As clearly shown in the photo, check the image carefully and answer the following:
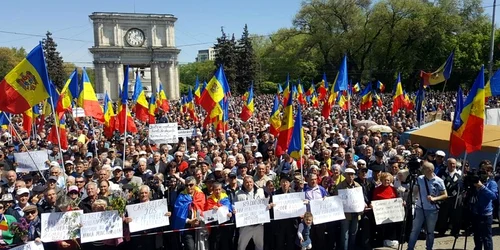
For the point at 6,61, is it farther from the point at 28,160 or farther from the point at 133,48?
the point at 28,160

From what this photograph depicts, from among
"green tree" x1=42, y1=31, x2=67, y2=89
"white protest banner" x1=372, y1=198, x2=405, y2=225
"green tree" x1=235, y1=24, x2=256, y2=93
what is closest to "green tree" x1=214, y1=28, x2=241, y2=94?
"green tree" x1=235, y1=24, x2=256, y2=93

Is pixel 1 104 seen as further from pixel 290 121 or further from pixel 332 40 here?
pixel 332 40

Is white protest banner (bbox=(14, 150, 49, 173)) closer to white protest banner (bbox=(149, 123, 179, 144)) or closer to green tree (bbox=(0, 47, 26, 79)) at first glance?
white protest banner (bbox=(149, 123, 179, 144))

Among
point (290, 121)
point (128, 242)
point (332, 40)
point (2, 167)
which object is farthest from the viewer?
point (332, 40)

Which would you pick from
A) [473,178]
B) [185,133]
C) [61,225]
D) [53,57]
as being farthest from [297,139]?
[53,57]

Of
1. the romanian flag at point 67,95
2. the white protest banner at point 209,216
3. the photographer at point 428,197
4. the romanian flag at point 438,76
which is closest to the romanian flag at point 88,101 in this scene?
the romanian flag at point 67,95

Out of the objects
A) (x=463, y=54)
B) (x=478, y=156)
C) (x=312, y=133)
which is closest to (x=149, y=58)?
(x=463, y=54)

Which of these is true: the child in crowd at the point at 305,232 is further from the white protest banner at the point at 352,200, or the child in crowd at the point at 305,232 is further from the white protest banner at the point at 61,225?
the white protest banner at the point at 61,225

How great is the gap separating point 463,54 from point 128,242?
53.6m

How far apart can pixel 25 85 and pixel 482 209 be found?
8025 millimetres

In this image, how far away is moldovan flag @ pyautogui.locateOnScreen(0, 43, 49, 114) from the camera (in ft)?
26.5

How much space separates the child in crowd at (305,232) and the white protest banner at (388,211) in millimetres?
1205

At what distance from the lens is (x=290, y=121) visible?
9.43 m

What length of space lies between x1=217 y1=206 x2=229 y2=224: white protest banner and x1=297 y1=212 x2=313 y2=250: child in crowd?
121 cm
